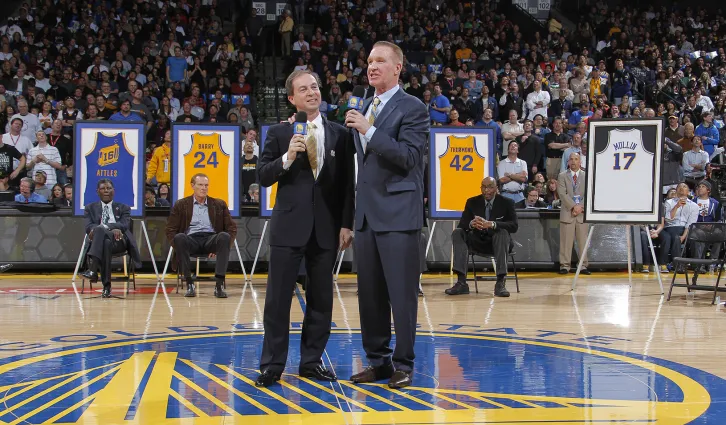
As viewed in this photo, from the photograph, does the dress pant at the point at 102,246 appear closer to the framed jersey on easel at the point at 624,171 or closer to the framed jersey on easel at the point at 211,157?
the framed jersey on easel at the point at 211,157

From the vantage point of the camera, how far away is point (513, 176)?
13.1 m

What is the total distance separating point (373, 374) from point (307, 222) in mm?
966

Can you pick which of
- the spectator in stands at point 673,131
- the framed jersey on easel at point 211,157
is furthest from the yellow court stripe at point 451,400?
the spectator in stands at point 673,131

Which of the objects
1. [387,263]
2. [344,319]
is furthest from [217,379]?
[344,319]

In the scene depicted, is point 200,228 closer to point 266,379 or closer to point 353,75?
point 266,379

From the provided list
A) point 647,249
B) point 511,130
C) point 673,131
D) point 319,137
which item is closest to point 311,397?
point 319,137

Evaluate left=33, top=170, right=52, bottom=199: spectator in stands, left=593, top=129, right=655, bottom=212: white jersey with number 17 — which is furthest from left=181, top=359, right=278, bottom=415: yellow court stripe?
left=33, top=170, right=52, bottom=199: spectator in stands

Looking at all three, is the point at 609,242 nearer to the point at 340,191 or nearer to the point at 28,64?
the point at 340,191

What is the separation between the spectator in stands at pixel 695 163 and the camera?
49.6 ft

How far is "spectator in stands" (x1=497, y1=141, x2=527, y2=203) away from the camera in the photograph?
13.2m

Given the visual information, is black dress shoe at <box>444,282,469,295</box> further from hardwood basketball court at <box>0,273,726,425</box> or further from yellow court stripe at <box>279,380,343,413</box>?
yellow court stripe at <box>279,380,343,413</box>

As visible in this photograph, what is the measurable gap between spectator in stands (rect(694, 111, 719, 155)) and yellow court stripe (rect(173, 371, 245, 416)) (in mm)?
13987

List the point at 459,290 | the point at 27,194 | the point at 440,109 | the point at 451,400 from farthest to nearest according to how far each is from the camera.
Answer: the point at 440,109 → the point at 27,194 → the point at 459,290 → the point at 451,400

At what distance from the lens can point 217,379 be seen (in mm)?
4984
